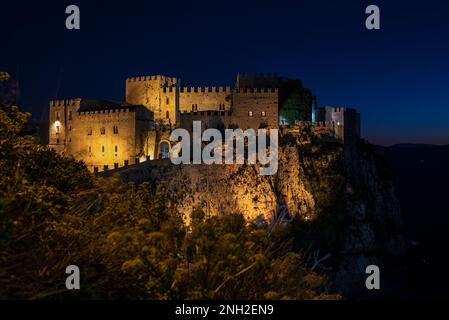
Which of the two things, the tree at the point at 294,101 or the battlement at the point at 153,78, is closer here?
the tree at the point at 294,101

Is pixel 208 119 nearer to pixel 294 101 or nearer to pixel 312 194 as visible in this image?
pixel 294 101

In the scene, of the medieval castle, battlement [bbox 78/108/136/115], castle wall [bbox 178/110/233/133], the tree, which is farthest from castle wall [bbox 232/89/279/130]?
battlement [bbox 78/108/136/115]

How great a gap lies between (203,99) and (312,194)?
568 inches

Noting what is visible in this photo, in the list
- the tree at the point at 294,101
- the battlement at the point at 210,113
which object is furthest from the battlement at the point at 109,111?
the tree at the point at 294,101

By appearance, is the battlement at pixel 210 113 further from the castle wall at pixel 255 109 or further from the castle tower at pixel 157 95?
the castle tower at pixel 157 95

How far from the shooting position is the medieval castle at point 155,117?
54812mm

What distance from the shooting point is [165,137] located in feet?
182

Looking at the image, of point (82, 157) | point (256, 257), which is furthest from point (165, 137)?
point (256, 257)

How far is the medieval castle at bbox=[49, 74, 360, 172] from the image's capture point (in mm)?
54812

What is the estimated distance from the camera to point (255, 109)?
5475 centimetres

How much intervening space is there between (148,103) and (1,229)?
1982 inches

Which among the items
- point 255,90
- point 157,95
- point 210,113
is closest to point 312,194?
point 255,90
